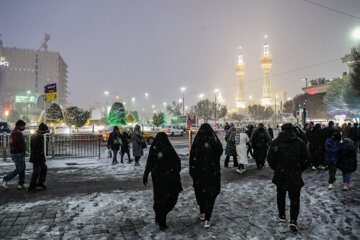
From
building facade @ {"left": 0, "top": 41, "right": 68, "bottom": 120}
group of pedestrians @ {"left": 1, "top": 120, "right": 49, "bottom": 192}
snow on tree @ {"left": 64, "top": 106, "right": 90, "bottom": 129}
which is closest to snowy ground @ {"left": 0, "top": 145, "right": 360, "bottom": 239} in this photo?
group of pedestrians @ {"left": 1, "top": 120, "right": 49, "bottom": 192}

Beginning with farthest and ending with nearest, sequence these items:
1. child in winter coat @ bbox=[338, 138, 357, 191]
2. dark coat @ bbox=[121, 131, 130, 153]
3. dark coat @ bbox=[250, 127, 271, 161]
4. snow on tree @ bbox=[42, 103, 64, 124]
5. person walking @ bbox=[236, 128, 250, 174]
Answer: snow on tree @ bbox=[42, 103, 64, 124]
dark coat @ bbox=[121, 131, 130, 153]
dark coat @ bbox=[250, 127, 271, 161]
person walking @ bbox=[236, 128, 250, 174]
child in winter coat @ bbox=[338, 138, 357, 191]

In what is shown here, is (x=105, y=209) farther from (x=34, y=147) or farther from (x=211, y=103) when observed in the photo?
(x=211, y=103)

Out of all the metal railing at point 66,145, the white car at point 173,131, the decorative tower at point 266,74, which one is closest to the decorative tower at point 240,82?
the decorative tower at point 266,74

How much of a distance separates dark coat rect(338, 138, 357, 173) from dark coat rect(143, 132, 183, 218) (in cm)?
465

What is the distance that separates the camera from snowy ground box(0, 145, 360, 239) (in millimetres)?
4332

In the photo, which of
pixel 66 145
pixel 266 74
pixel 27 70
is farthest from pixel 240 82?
pixel 66 145

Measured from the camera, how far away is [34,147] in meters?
6.88

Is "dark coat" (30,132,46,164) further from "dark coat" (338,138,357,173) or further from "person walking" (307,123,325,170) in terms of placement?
"person walking" (307,123,325,170)

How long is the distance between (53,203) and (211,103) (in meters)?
75.0

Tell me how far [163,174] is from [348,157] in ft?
16.3

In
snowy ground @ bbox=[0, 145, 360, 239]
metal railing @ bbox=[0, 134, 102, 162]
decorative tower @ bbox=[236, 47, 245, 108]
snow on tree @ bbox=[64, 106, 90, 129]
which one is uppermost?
decorative tower @ bbox=[236, 47, 245, 108]

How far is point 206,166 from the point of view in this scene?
4641 mm

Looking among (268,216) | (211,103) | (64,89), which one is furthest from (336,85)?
(64,89)

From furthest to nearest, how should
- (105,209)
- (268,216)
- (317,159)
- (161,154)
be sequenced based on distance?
(317,159) < (105,209) < (268,216) < (161,154)
